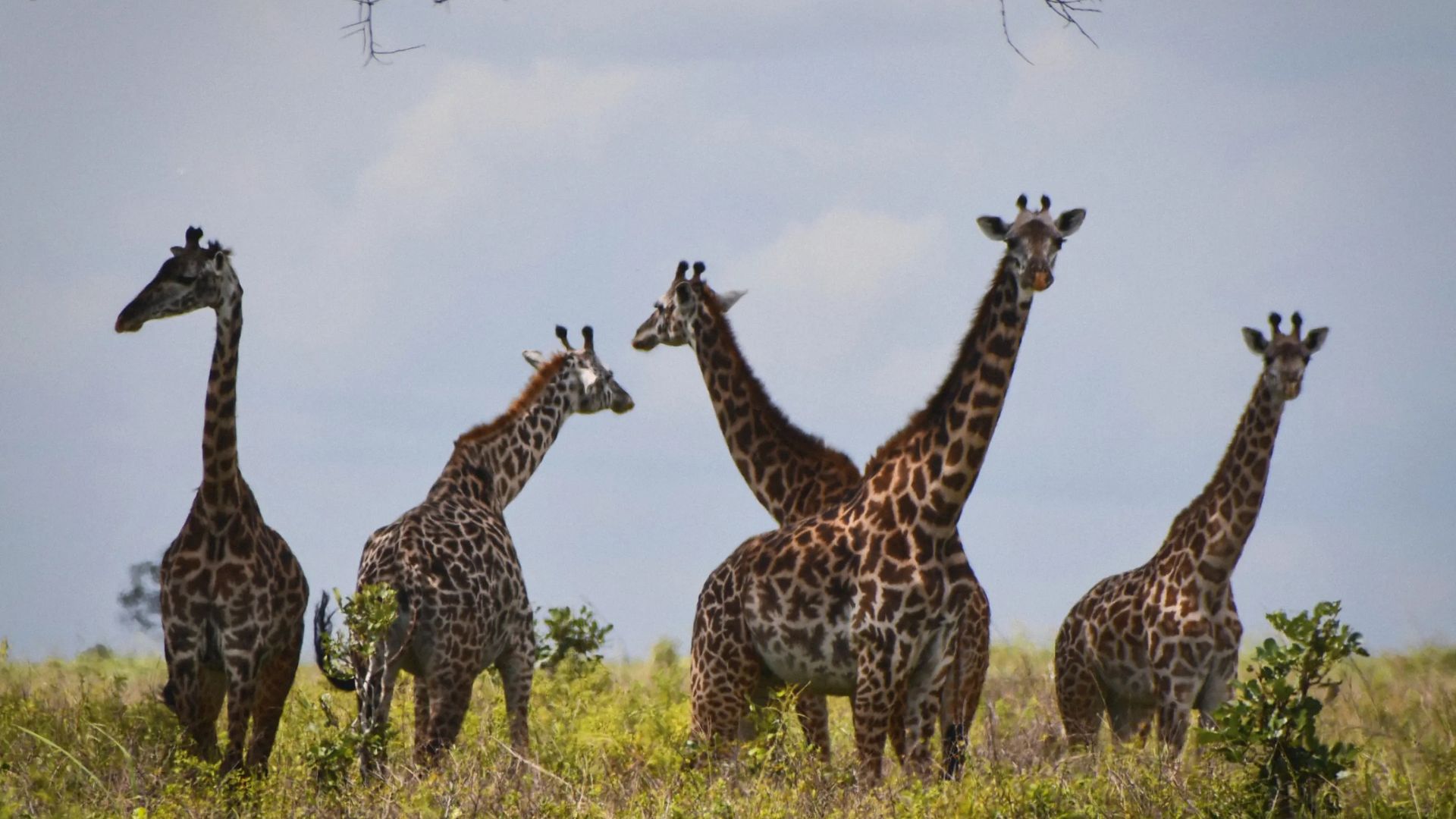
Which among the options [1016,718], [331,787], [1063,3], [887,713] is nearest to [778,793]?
[887,713]

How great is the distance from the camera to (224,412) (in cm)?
998

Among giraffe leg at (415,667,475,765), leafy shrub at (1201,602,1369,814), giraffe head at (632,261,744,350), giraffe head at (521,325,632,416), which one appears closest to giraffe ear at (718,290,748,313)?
giraffe head at (632,261,744,350)

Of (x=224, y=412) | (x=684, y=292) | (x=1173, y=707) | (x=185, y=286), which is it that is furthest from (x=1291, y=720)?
(x=185, y=286)

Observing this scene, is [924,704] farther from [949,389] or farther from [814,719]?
[949,389]

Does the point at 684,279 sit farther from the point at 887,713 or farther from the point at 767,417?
the point at 887,713

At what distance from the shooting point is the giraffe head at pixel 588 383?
13.7m

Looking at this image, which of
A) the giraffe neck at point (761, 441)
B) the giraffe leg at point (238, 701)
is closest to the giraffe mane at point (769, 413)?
the giraffe neck at point (761, 441)

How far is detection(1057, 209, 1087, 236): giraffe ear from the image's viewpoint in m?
9.18

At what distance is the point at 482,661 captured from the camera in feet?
36.6

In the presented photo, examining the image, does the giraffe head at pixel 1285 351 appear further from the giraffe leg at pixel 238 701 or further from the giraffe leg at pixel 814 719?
the giraffe leg at pixel 238 701

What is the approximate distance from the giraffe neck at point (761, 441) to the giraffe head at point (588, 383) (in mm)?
2061

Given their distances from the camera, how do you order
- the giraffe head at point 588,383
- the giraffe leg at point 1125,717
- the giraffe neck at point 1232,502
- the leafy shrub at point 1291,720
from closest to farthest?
1. the leafy shrub at point 1291,720
2. the giraffe neck at point 1232,502
3. the giraffe leg at point 1125,717
4. the giraffe head at point 588,383

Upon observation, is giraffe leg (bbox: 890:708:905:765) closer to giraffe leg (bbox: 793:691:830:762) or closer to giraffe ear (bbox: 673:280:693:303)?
giraffe leg (bbox: 793:691:830:762)

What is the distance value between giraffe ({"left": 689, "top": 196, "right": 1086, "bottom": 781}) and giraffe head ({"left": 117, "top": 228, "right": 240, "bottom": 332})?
3.80m
